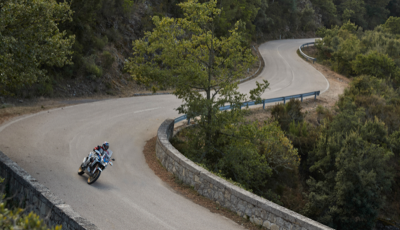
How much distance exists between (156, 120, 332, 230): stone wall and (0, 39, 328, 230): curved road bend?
53 centimetres

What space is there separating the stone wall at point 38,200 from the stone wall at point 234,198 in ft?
13.0

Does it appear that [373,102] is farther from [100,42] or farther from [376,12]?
[376,12]

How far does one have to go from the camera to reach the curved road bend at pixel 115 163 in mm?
8633

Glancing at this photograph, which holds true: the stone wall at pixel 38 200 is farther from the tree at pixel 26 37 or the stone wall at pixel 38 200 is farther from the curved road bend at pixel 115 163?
the tree at pixel 26 37

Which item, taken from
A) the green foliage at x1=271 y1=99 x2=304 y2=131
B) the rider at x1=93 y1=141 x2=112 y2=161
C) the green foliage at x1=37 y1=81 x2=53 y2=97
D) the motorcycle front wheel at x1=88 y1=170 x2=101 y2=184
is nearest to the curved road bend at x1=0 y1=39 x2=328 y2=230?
the motorcycle front wheel at x1=88 y1=170 x2=101 y2=184

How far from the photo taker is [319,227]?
7336mm

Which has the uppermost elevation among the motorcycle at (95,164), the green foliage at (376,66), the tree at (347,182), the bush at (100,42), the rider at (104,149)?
the bush at (100,42)

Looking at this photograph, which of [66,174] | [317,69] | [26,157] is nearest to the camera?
[66,174]

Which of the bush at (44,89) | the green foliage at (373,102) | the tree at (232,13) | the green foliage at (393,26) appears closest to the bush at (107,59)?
the bush at (44,89)

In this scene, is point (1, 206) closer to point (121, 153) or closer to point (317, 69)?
point (121, 153)

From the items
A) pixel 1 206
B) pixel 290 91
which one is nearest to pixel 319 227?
pixel 1 206

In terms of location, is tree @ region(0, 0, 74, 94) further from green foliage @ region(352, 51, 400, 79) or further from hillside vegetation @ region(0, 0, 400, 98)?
green foliage @ region(352, 51, 400, 79)

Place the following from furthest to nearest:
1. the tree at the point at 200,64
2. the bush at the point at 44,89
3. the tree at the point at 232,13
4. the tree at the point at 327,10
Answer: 1. the tree at the point at 327,10
2. the tree at the point at 232,13
3. the bush at the point at 44,89
4. the tree at the point at 200,64

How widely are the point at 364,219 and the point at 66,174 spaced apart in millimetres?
11570
